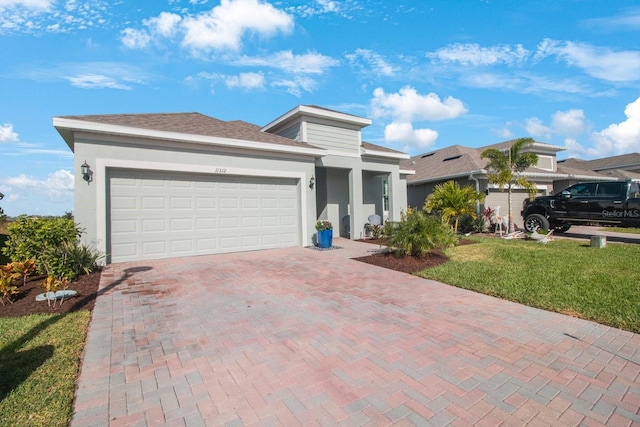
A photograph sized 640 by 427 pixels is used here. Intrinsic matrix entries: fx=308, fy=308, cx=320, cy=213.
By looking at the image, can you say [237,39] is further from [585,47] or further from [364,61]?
[585,47]

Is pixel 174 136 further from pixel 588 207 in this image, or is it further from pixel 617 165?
pixel 617 165

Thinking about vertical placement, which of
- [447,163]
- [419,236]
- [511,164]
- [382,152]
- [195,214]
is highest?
[447,163]

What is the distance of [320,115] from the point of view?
12234mm

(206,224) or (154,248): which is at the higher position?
(206,224)

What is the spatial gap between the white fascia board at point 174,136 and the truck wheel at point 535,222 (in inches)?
381

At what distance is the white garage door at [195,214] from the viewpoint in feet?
27.4

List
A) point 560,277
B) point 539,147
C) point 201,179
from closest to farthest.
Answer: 1. point 560,277
2. point 201,179
3. point 539,147

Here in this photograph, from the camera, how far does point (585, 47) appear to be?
10.3 m

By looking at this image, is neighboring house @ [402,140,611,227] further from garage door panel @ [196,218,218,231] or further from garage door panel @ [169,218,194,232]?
garage door panel @ [169,218,194,232]

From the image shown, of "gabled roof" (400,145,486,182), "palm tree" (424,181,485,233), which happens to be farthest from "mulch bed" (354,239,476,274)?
"gabled roof" (400,145,486,182)

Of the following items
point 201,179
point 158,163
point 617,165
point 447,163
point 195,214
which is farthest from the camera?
point 617,165

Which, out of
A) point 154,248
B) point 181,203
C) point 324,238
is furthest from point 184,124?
point 324,238

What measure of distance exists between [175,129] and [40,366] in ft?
23.8

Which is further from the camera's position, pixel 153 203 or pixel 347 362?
pixel 153 203
